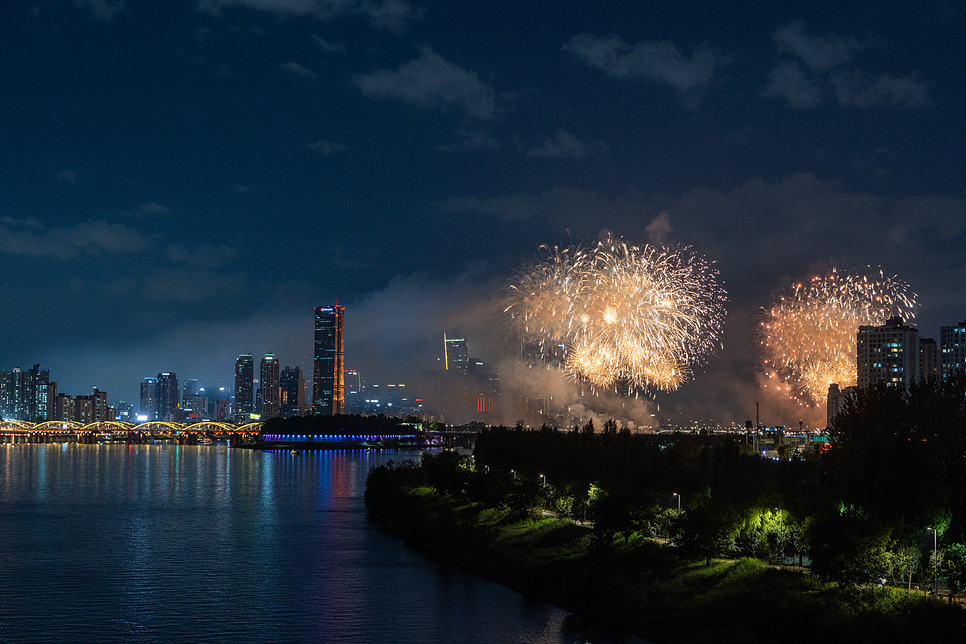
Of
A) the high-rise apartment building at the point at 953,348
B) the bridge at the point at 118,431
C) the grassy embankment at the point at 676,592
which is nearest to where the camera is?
the grassy embankment at the point at 676,592

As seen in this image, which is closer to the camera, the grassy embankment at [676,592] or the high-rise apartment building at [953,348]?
the grassy embankment at [676,592]

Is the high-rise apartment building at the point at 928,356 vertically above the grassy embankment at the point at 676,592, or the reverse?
the high-rise apartment building at the point at 928,356

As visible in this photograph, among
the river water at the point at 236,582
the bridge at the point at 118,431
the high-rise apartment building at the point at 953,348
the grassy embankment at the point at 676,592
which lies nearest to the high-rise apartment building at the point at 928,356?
the high-rise apartment building at the point at 953,348

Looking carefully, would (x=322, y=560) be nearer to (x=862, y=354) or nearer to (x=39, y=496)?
(x=39, y=496)

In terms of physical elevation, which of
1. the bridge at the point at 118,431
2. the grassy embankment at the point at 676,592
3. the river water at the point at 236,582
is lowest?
the bridge at the point at 118,431

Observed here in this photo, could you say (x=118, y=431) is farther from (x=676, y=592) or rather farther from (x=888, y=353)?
(x=676, y=592)

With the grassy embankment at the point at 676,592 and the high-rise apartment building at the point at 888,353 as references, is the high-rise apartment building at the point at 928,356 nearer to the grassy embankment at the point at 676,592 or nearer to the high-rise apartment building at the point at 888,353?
the high-rise apartment building at the point at 888,353

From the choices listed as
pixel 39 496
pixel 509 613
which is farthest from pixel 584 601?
pixel 39 496

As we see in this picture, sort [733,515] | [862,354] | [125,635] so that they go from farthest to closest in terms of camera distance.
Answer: [862,354], [733,515], [125,635]
